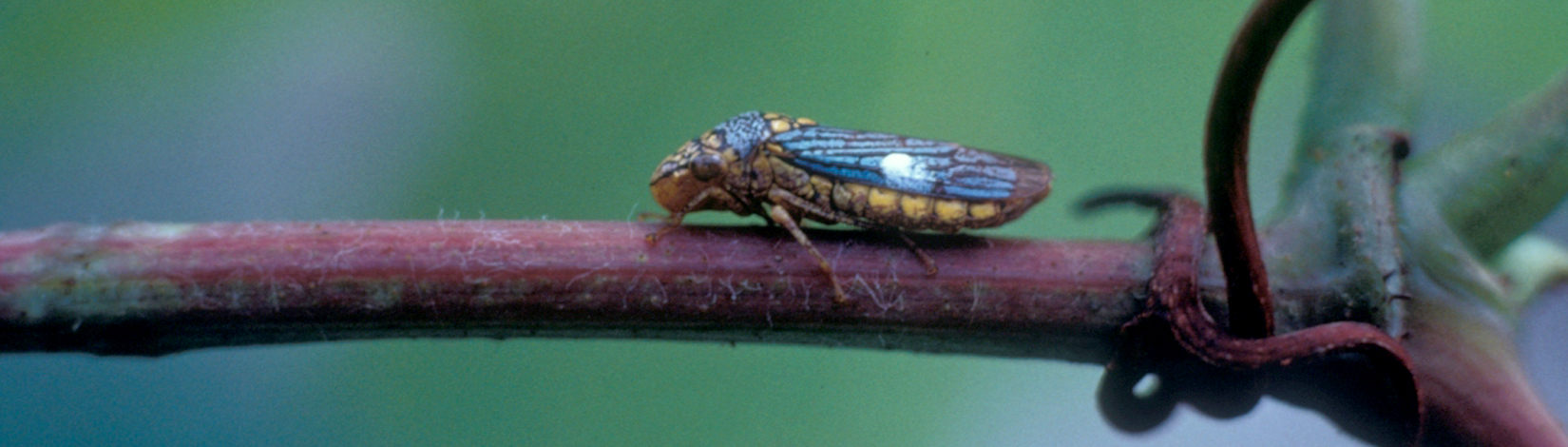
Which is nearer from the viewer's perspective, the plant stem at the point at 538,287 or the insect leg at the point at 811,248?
the plant stem at the point at 538,287

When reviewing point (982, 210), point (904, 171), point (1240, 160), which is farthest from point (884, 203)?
point (1240, 160)

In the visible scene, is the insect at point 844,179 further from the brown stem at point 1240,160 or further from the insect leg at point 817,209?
the brown stem at point 1240,160

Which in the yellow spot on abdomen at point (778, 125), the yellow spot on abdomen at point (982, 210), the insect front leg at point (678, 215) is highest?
the yellow spot on abdomen at point (778, 125)

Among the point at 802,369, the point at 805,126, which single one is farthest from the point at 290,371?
the point at 805,126

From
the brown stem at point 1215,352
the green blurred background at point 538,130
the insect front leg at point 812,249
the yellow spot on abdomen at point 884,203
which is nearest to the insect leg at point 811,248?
the insect front leg at point 812,249

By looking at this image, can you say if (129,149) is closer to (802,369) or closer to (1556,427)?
(802,369)

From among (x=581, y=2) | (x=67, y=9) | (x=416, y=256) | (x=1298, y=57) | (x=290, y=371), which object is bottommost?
(x=290, y=371)
